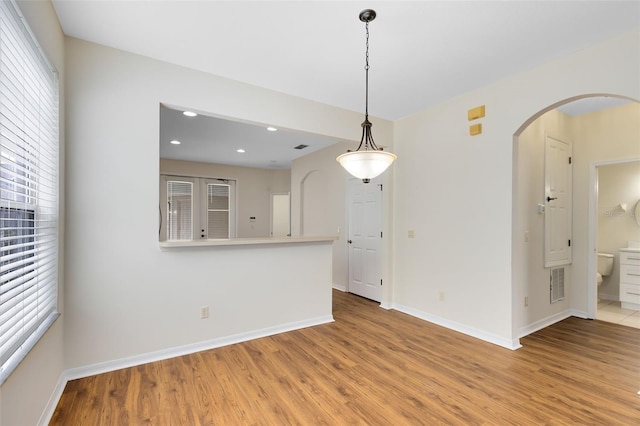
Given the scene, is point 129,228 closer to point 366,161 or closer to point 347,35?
point 366,161

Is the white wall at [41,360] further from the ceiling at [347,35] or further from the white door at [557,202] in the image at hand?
the white door at [557,202]


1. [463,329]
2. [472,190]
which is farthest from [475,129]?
[463,329]

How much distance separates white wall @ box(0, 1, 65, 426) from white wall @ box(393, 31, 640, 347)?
3706mm

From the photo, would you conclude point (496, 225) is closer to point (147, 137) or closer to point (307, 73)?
point (307, 73)

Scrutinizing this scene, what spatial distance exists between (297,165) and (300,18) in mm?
4707

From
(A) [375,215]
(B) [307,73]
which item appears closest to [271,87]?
(B) [307,73]

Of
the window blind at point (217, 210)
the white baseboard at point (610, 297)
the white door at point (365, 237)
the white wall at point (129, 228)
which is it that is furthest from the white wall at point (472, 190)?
the window blind at point (217, 210)

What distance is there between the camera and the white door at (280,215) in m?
8.25

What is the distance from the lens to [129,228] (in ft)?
8.42

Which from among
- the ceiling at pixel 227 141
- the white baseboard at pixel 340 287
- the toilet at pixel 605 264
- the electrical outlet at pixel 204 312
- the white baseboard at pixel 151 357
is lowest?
the white baseboard at pixel 340 287

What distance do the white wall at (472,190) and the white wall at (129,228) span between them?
228 centimetres

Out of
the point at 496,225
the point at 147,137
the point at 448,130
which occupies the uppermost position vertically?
the point at 448,130

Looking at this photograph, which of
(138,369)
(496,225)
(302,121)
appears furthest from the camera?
(302,121)

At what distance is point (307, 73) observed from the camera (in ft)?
9.61
